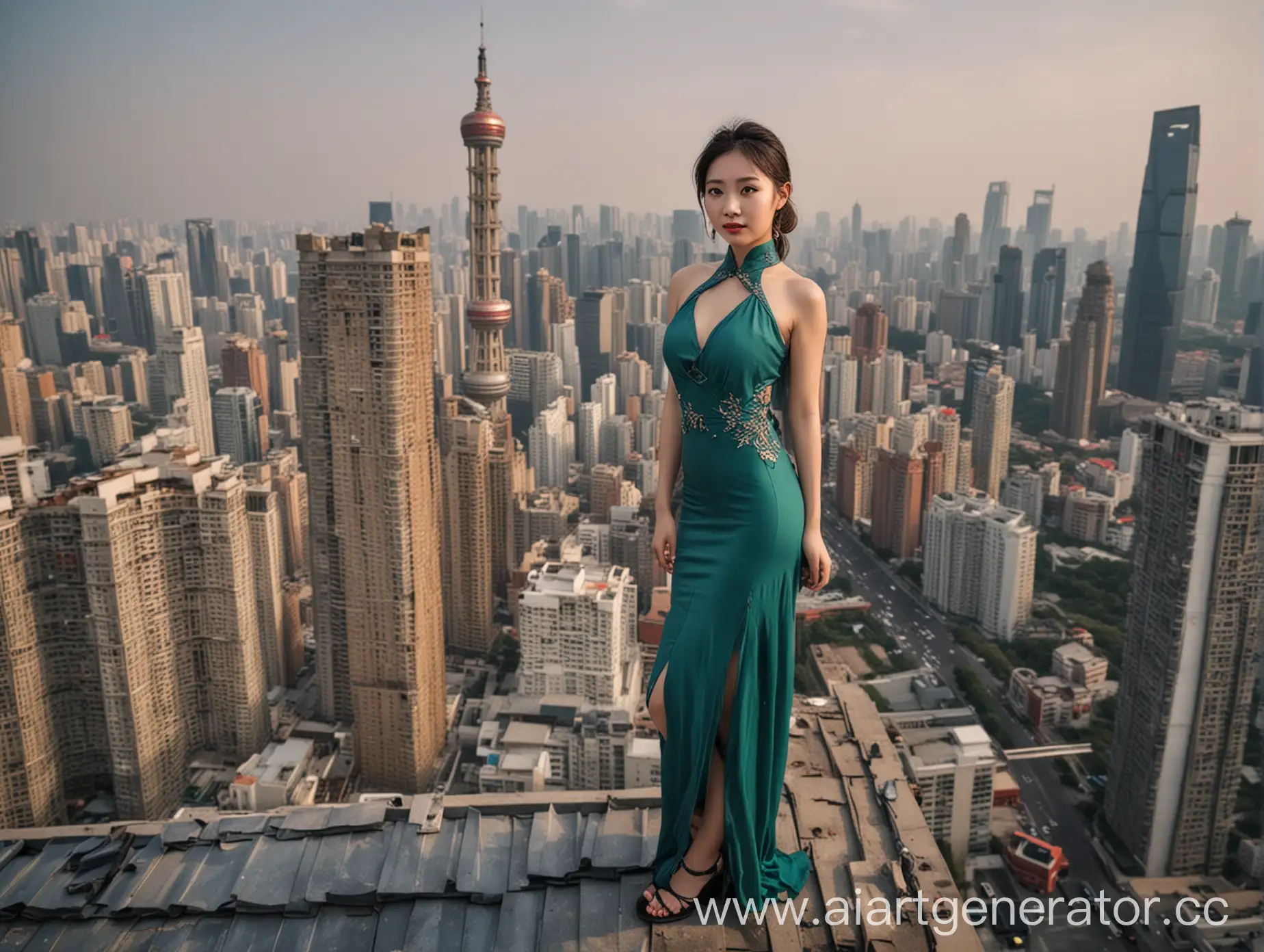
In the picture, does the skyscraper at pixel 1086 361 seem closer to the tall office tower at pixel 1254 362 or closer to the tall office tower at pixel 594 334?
the tall office tower at pixel 1254 362

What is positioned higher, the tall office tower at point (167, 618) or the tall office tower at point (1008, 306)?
the tall office tower at point (1008, 306)

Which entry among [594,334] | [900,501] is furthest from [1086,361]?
[594,334]

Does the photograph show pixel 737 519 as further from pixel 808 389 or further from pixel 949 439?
pixel 949 439

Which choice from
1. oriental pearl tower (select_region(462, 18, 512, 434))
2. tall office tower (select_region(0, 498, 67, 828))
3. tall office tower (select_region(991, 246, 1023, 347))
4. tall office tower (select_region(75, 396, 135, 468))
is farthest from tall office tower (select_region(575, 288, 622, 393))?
tall office tower (select_region(0, 498, 67, 828))

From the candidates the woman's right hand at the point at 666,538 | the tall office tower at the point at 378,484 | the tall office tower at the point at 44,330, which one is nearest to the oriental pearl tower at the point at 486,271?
the tall office tower at the point at 378,484

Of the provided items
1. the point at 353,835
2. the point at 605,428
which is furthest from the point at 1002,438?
the point at 353,835

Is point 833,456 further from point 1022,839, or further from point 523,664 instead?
point 1022,839
